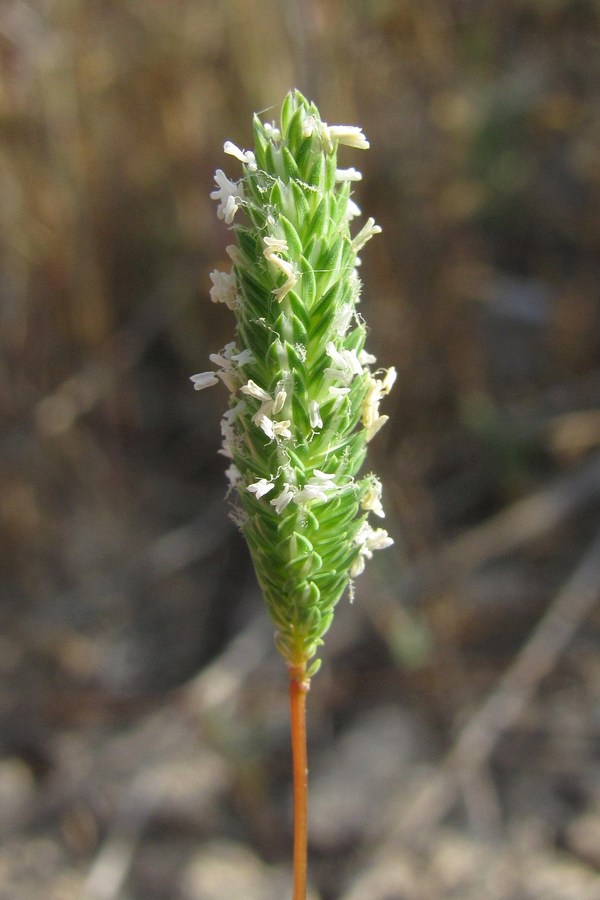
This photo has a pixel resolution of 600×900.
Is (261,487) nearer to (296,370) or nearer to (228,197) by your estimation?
(296,370)

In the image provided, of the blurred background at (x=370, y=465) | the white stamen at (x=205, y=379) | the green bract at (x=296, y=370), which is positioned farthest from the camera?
the blurred background at (x=370, y=465)

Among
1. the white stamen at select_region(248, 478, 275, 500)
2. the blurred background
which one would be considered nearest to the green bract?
the white stamen at select_region(248, 478, 275, 500)

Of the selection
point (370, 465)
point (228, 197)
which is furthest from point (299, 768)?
point (370, 465)

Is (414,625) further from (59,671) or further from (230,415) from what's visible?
(230,415)

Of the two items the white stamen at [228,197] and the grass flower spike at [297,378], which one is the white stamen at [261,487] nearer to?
the grass flower spike at [297,378]

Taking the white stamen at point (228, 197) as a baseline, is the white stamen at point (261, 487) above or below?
below

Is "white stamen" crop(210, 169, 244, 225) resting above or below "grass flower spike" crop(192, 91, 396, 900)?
above

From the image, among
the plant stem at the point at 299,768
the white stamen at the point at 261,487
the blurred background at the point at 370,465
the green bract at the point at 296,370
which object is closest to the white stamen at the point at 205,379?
the green bract at the point at 296,370

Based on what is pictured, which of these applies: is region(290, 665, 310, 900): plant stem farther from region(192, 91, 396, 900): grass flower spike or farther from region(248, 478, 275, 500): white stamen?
region(248, 478, 275, 500): white stamen

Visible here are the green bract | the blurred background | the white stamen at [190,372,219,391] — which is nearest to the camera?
the green bract
